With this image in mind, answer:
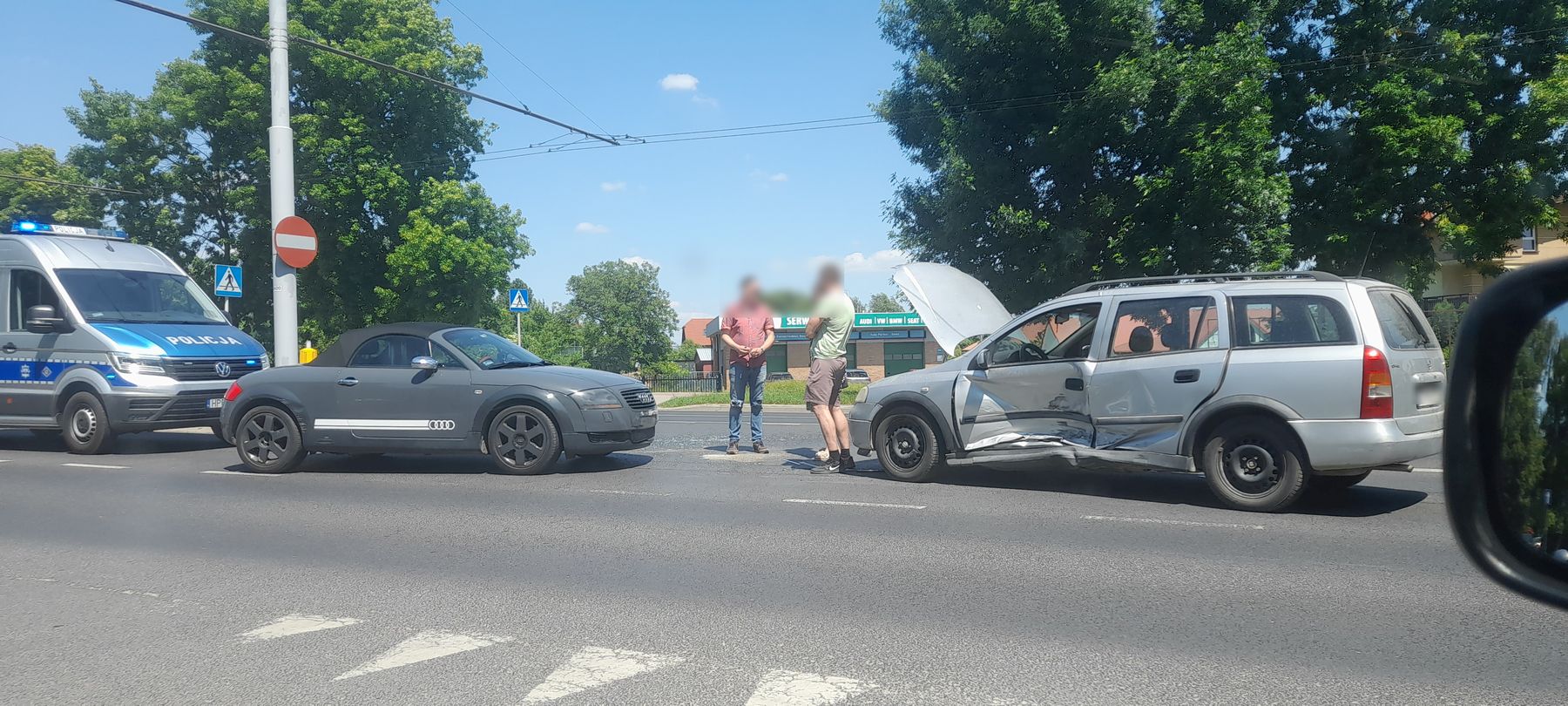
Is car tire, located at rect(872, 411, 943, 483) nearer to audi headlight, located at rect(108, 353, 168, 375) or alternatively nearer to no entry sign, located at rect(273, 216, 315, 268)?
audi headlight, located at rect(108, 353, 168, 375)

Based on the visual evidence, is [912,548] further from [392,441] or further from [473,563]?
[392,441]

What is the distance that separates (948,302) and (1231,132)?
7366 millimetres

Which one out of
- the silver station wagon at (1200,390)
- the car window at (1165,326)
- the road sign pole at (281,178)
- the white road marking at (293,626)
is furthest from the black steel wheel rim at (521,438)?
the road sign pole at (281,178)

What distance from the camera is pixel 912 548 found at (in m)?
6.45

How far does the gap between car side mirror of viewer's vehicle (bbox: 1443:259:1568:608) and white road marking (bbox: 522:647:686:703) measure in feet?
9.92

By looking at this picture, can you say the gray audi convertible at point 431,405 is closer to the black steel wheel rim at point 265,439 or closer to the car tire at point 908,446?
the black steel wheel rim at point 265,439

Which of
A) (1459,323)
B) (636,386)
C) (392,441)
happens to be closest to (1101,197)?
(636,386)

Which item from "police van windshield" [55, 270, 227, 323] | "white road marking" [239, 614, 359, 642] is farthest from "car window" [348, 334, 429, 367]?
→ "white road marking" [239, 614, 359, 642]

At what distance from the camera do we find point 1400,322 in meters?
7.42

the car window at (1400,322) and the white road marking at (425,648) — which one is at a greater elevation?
the car window at (1400,322)

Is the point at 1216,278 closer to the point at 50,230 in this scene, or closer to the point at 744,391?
the point at 744,391

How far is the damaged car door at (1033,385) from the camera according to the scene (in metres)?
8.38

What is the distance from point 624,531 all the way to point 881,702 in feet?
11.8

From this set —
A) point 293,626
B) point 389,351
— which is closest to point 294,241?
point 389,351
